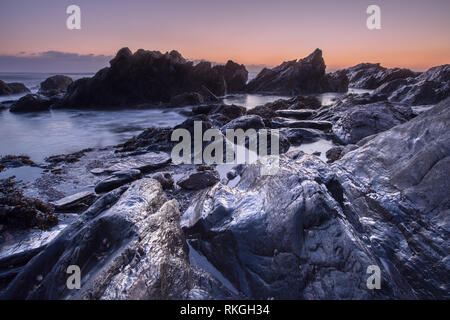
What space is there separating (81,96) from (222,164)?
28.9m

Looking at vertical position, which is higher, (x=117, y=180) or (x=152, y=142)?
(x=152, y=142)

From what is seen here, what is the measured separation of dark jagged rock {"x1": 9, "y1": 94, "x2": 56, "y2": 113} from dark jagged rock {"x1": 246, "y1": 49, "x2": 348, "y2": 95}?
37791 millimetres

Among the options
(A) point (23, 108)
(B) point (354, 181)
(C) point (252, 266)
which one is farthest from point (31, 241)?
(A) point (23, 108)

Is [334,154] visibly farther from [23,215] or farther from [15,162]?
[15,162]

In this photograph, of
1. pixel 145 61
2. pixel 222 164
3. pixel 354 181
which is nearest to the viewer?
pixel 354 181

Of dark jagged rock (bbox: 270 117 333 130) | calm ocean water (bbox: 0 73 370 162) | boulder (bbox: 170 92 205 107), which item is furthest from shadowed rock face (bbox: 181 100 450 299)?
boulder (bbox: 170 92 205 107)

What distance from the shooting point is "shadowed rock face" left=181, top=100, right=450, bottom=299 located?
10.1ft

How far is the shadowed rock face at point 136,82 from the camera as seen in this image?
30.5 metres

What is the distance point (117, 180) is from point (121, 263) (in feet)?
15.4

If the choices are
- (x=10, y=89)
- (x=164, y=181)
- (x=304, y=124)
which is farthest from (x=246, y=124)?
(x=10, y=89)

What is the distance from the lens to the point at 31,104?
26.6m

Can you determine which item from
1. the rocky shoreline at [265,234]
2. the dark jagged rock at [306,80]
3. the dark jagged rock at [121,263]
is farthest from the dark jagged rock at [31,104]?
the dark jagged rock at [306,80]
